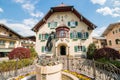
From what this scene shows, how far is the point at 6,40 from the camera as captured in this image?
27.3 meters

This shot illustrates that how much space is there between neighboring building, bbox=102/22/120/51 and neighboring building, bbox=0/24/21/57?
28.4m

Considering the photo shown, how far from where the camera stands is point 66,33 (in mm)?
23641

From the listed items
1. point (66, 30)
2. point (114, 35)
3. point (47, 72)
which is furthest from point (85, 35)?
point (47, 72)

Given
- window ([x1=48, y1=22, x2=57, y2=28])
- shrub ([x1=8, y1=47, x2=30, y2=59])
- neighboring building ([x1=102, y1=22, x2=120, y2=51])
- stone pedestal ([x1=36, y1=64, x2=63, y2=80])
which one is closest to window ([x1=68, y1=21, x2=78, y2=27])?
window ([x1=48, y1=22, x2=57, y2=28])

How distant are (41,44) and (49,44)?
6.69 ft

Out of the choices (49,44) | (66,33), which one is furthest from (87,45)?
(49,44)

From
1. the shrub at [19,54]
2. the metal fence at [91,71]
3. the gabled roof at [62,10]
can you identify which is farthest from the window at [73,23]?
the metal fence at [91,71]

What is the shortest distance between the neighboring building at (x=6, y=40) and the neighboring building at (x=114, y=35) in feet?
93.0

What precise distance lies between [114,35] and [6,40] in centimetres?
3046

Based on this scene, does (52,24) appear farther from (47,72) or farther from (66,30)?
(47,72)

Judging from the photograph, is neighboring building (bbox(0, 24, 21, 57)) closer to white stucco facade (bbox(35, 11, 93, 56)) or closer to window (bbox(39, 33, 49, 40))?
white stucco facade (bbox(35, 11, 93, 56))

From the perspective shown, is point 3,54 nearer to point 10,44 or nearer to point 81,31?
point 10,44

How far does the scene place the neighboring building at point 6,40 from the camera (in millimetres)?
25959

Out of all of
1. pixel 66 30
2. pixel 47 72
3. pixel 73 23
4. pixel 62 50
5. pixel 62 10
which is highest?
pixel 62 10
